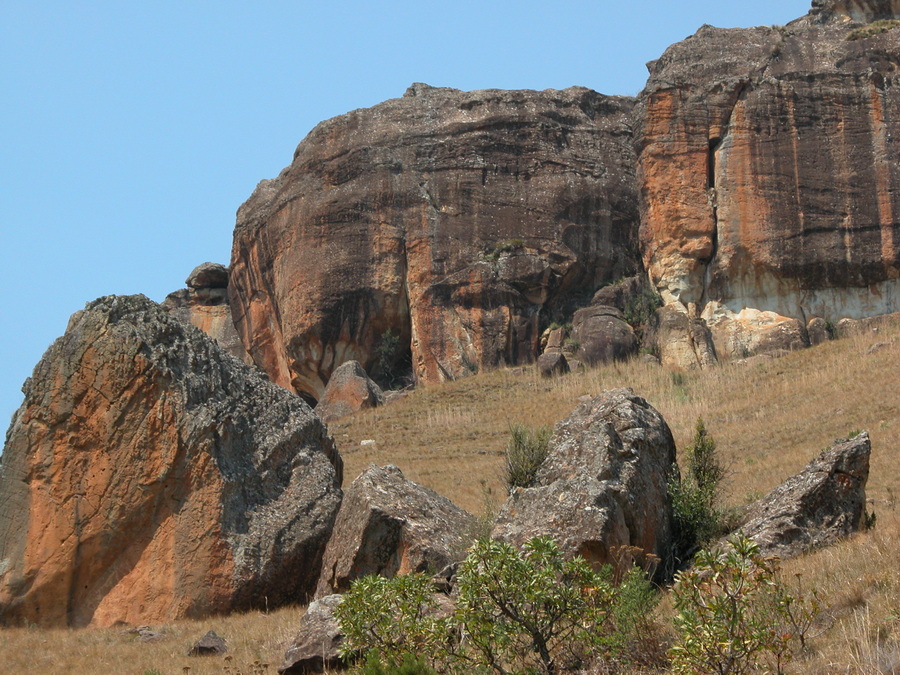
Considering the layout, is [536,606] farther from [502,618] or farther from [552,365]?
[552,365]

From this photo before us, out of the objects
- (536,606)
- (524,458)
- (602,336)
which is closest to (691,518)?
(536,606)

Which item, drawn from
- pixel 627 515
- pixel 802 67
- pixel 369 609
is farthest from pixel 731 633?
pixel 802 67

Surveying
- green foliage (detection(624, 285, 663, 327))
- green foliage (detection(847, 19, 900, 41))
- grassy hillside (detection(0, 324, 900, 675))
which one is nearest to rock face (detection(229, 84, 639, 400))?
green foliage (detection(624, 285, 663, 327))

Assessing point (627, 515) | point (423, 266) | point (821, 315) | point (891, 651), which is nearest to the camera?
point (891, 651)

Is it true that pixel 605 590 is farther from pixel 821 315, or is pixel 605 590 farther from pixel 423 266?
pixel 423 266

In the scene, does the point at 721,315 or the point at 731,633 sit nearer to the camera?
the point at 731,633

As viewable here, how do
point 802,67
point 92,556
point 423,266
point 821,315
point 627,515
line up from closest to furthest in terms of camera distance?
point 627,515 < point 92,556 < point 821,315 < point 802,67 < point 423,266

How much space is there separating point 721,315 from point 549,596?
27917 millimetres

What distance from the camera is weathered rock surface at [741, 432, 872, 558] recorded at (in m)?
10.9

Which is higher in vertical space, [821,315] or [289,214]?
[289,214]

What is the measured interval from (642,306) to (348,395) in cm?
929

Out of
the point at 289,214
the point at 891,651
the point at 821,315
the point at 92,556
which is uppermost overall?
the point at 289,214

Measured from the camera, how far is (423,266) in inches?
1540

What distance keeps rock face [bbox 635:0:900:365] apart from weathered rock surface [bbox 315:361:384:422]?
911 cm
